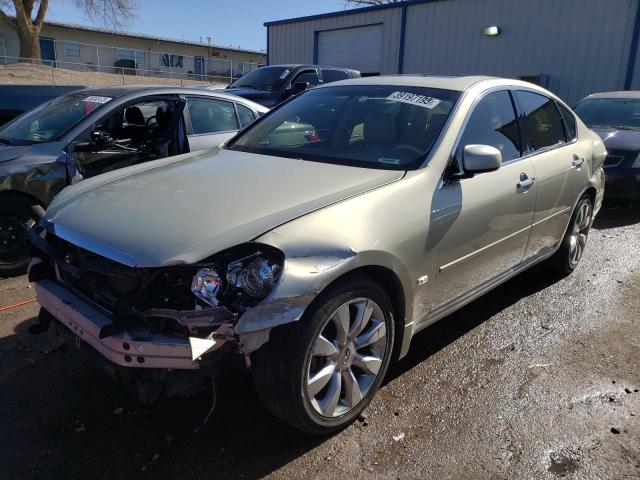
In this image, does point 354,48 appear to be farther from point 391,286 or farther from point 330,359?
point 330,359

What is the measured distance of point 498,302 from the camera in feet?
14.3

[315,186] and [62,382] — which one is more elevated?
[315,186]

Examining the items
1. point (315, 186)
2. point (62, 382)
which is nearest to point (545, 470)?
point (315, 186)

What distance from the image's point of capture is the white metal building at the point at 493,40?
14.1m

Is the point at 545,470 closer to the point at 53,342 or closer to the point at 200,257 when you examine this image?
the point at 200,257

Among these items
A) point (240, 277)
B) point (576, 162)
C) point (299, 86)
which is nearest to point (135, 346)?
point (240, 277)

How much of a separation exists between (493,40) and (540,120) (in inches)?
539

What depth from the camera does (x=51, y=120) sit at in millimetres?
5105

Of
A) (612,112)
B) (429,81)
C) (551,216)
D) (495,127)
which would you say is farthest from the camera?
(612,112)

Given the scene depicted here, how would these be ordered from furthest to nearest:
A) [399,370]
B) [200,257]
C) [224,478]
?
[399,370]
[224,478]
[200,257]

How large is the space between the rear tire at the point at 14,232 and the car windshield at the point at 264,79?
21.7ft

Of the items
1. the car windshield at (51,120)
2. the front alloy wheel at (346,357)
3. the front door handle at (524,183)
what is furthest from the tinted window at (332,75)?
the front alloy wheel at (346,357)

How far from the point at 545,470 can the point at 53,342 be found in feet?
9.79

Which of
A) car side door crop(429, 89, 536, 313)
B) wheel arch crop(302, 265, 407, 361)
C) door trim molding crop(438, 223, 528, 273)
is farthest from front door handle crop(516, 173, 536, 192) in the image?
wheel arch crop(302, 265, 407, 361)
